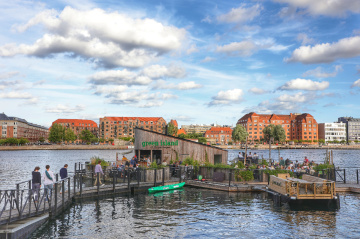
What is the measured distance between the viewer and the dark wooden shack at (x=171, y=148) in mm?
39094

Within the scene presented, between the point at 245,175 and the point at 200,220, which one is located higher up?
the point at 245,175

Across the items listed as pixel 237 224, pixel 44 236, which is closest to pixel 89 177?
pixel 44 236

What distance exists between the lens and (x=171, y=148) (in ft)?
129

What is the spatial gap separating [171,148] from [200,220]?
19.4m

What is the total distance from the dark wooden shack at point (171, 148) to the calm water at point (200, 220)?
11.9 metres

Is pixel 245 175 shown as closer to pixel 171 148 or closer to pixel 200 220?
pixel 171 148

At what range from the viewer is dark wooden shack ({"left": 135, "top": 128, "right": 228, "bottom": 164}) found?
39094mm

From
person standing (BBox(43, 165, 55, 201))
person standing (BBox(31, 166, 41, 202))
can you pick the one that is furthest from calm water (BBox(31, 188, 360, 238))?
person standing (BBox(31, 166, 41, 202))

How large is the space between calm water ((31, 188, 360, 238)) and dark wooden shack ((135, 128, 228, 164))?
39.0ft

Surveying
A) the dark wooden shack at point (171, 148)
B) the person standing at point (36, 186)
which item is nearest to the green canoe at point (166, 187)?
the dark wooden shack at point (171, 148)

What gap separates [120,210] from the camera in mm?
23219

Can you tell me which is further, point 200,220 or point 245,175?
point 245,175

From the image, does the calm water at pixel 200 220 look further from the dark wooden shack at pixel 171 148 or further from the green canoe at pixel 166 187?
the dark wooden shack at pixel 171 148

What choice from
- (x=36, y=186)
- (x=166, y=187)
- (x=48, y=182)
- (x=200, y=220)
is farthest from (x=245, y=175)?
(x=36, y=186)
